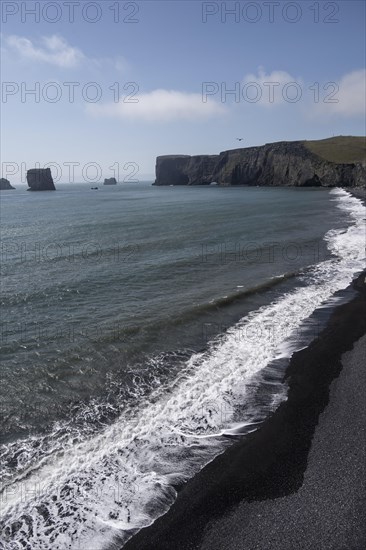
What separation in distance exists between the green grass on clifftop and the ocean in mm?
131336

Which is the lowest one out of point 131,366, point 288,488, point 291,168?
point 288,488

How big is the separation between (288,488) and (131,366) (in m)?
9.14

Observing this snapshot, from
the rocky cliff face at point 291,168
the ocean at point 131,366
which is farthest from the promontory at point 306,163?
the ocean at point 131,366

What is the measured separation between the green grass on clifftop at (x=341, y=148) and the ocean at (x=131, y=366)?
13134 cm

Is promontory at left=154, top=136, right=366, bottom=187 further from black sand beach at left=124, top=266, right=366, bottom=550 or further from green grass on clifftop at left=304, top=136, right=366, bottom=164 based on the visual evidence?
black sand beach at left=124, top=266, right=366, bottom=550

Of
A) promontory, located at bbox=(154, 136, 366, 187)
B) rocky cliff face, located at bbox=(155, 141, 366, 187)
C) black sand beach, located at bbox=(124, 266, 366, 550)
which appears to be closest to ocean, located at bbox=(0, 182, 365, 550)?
black sand beach, located at bbox=(124, 266, 366, 550)

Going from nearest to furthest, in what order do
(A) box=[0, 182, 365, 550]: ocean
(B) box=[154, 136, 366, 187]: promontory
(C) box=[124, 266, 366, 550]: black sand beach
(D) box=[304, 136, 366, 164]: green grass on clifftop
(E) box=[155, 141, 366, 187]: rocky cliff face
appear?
(C) box=[124, 266, 366, 550]: black sand beach < (A) box=[0, 182, 365, 550]: ocean < (E) box=[155, 141, 366, 187]: rocky cliff face < (B) box=[154, 136, 366, 187]: promontory < (D) box=[304, 136, 366, 164]: green grass on clifftop

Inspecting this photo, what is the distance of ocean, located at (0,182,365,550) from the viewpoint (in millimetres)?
10570

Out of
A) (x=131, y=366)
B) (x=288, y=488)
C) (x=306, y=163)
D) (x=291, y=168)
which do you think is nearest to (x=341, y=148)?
(x=306, y=163)

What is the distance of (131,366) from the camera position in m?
17.5

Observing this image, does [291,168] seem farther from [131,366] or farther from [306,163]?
[131,366]

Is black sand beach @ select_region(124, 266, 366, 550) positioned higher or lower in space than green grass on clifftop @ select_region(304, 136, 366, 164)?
lower

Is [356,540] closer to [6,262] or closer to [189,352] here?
[189,352]

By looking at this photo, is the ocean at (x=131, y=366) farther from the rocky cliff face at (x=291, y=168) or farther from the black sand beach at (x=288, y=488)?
the rocky cliff face at (x=291, y=168)
